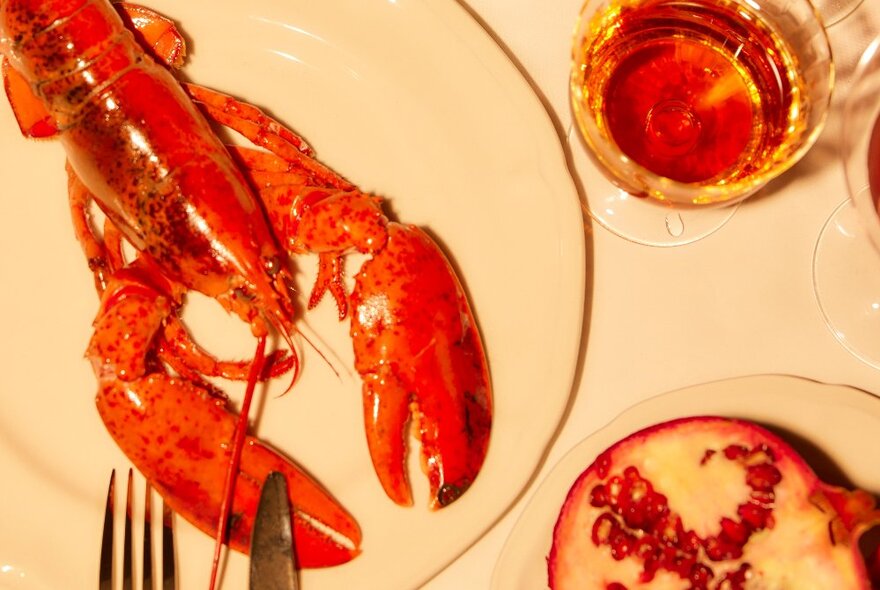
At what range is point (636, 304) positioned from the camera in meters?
1.22

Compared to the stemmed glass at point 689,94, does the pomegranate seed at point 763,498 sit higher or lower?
lower

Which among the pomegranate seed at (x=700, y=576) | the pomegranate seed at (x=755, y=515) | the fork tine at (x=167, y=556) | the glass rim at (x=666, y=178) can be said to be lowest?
the fork tine at (x=167, y=556)

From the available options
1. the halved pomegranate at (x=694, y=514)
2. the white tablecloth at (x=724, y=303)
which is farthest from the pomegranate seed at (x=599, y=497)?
the white tablecloth at (x=724, y=303)

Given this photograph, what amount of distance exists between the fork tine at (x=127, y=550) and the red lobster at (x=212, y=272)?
2.9 inches

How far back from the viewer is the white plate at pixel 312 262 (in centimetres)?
115

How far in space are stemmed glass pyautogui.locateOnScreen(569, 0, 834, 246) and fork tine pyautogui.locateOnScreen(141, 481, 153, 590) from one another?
0.78 metres

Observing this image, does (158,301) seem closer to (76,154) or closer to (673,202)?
(76,154)

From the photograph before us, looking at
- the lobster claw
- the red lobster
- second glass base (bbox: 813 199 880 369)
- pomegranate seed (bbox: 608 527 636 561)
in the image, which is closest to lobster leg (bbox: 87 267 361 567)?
the red lobster

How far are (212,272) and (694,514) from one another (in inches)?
29.1

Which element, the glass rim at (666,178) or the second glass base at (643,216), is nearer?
the glass rim at (666,178)

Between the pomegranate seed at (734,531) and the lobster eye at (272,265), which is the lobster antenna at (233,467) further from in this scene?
the pomegranate seed at (734,531)

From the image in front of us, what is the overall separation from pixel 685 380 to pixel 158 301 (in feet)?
2.54

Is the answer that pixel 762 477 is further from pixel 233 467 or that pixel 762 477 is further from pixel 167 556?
pixel 167 556

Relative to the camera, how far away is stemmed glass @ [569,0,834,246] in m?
1.12
